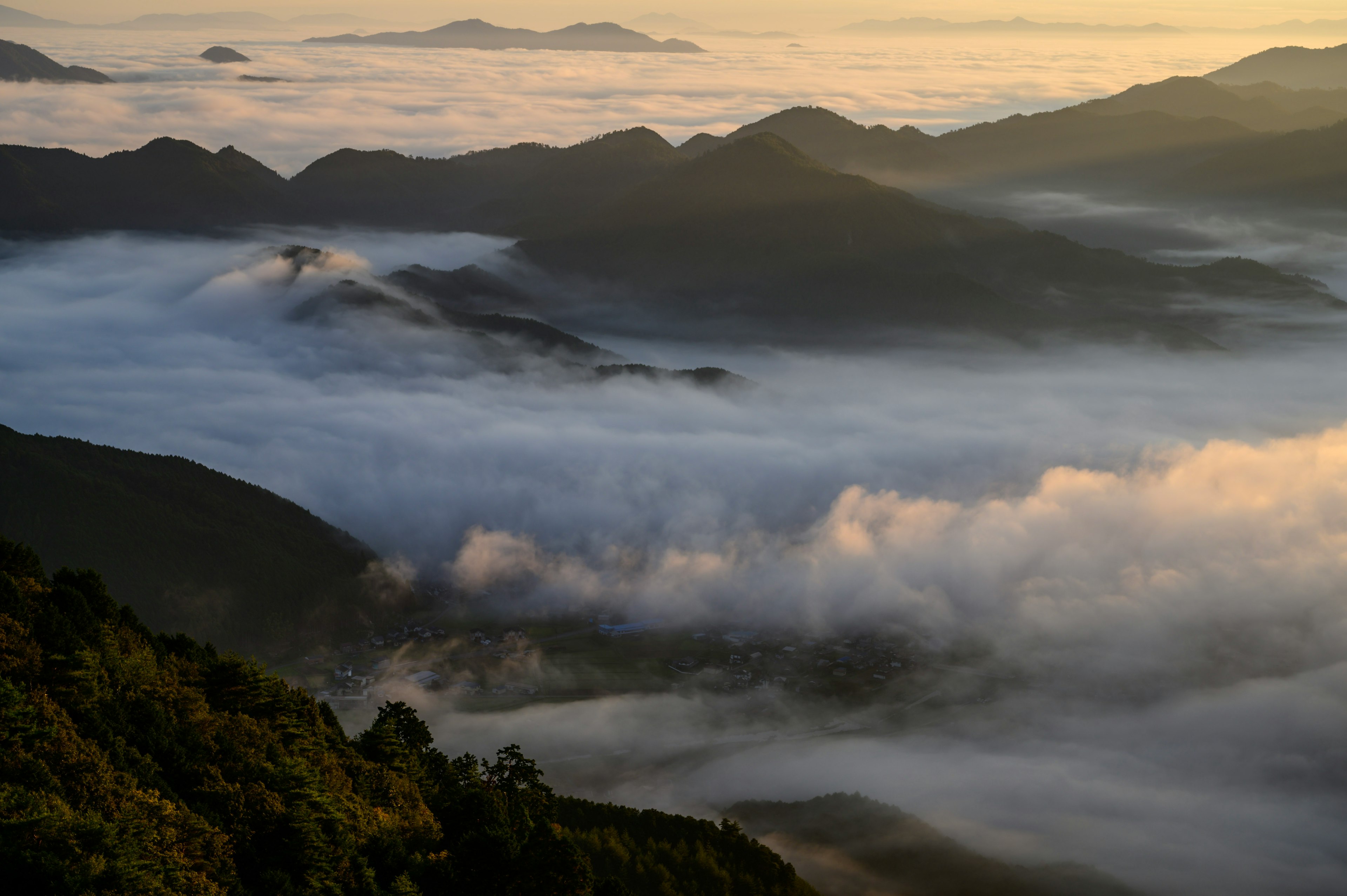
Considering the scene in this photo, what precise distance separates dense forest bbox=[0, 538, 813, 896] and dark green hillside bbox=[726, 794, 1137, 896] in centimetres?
6506

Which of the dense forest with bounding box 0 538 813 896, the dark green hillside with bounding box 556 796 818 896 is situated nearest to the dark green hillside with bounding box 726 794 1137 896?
the dark green hillside with bounding box 556 796 818 896

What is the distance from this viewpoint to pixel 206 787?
5259 centimetres

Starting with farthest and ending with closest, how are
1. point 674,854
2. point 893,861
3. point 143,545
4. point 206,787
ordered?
point 143,545 → point 893,861 → point 674,854 → point 206,787

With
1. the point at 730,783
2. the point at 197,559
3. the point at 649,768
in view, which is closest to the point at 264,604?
the point at 197,559

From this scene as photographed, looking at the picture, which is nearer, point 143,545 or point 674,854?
point 674,854

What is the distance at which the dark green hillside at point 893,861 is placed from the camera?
5108 inches

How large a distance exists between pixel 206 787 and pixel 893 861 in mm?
101286

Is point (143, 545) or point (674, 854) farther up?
point (143, 545)

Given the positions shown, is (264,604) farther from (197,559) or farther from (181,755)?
(181,755)

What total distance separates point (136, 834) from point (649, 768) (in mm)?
137169

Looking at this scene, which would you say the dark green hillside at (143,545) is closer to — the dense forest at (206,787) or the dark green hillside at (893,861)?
the dark green hillside at (893,861)

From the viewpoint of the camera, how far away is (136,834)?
4394 centimetres

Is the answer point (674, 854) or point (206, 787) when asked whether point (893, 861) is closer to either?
point (674, 854)

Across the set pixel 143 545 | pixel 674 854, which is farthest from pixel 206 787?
pixel 143 545
